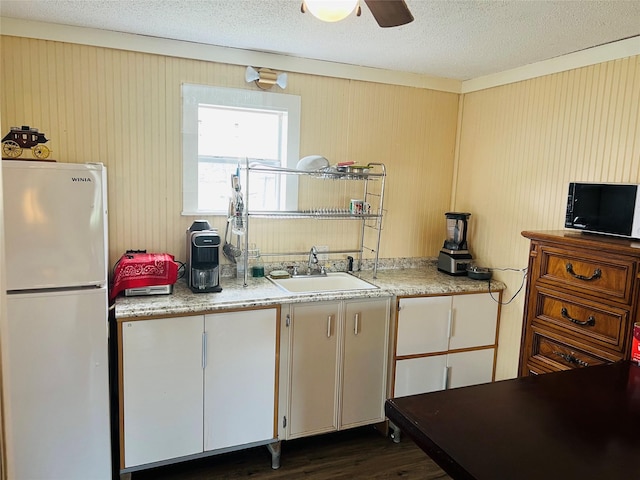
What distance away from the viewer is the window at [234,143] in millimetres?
2762

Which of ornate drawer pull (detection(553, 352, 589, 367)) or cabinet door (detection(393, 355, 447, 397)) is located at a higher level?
ornate drawer pull (detection(553, 352, 589, 367))

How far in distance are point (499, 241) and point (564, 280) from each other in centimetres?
106

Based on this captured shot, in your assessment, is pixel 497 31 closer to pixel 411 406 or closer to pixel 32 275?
pixel 411 406

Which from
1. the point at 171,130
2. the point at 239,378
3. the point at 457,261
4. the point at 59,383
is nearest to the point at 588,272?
the point at 457,261

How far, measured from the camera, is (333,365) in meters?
2.63

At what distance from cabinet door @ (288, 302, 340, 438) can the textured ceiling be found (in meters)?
1.50

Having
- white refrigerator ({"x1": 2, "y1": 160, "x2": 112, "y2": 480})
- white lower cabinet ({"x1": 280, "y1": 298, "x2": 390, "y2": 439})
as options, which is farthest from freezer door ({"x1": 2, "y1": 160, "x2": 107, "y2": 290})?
white lower cabinet ({"x1": 280, "y1": 298, "x2": 390, "y2": 439})

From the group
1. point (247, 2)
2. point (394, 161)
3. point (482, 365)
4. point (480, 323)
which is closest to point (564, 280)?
point (480, 323)

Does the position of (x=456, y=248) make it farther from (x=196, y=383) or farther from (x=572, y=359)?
(x=196, y=383)

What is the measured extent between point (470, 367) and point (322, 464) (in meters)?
1.18

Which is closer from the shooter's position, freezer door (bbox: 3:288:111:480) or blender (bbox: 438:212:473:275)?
freezer door (bbox: 3:288:111:480)

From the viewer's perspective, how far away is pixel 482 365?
3080 mm

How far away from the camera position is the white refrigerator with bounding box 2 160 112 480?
1952 millimetres

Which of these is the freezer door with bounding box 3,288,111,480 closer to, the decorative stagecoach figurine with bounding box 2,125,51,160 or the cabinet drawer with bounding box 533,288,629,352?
the decorative stagecoach figurine with bounding box 2,125,51,160
